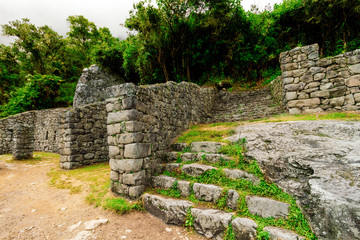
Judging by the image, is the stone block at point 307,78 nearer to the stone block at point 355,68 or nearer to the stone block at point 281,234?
the stone block at point 355,68

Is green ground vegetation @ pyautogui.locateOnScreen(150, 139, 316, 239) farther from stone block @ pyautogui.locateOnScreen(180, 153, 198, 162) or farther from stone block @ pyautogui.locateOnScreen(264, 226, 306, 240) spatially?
stone block @ pyautogui.locateOnScreen(180, 153, 198, 162)

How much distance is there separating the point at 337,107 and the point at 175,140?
19.3ft

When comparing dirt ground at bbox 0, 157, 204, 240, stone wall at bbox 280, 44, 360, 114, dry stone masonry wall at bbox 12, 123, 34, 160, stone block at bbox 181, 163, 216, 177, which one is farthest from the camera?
dry stone masonry wall at bbox 12, 123, 34, 160

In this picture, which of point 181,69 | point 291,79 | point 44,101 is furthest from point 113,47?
point 291,79

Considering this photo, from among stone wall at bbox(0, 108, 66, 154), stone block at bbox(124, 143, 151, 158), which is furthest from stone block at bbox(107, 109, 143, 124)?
stone wall at bbox(0, 108, 66, 154)

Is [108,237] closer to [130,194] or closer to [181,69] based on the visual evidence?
[130,194]

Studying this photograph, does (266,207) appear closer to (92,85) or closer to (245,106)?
(245,106)

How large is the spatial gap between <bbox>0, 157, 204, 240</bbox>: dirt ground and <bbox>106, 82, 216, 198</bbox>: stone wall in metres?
0.64

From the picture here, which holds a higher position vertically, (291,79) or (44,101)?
(44,101)

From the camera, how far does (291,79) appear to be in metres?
6.03

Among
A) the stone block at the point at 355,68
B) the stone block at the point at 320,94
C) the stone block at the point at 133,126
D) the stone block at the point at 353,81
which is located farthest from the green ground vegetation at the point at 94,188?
the stone block at the point at 355,68

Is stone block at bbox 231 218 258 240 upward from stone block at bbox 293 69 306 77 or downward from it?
downward

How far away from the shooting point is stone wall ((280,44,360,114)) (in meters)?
5.13

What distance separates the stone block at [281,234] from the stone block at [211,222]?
0.53 m
